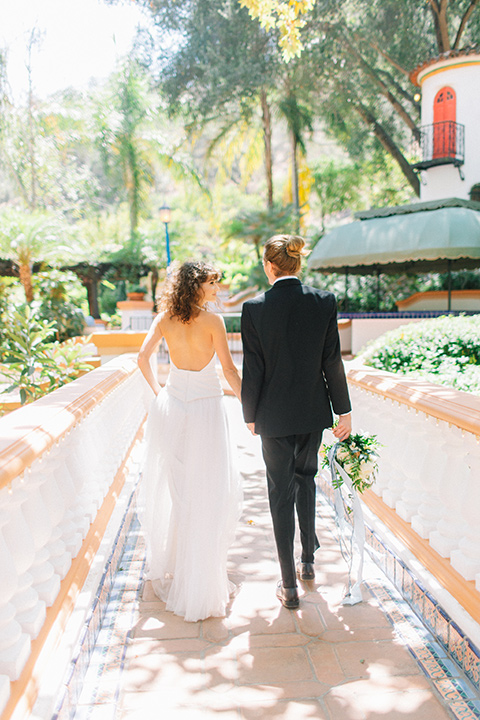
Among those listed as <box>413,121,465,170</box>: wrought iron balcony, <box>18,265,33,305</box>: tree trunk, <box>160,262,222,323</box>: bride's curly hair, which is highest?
<box>413,121,465,170</box>: wrought iron balcony

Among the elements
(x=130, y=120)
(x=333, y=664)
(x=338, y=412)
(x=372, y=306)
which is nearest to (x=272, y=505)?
(x=338, y=412)

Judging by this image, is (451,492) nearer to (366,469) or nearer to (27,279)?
Result: (366,469)

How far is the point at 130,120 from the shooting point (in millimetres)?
26234

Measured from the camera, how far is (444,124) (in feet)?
63.2

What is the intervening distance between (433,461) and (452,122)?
18666 mm

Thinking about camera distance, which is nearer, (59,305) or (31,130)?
→ (59,305)

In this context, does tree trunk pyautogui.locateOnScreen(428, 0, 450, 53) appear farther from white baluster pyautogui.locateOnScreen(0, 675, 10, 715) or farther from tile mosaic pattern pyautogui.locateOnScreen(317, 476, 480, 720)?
white baluster pyautogui.locateOnScreen(0, 675, 10, 715)

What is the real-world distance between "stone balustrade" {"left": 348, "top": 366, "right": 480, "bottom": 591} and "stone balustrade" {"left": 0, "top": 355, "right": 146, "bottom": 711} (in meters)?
1.76

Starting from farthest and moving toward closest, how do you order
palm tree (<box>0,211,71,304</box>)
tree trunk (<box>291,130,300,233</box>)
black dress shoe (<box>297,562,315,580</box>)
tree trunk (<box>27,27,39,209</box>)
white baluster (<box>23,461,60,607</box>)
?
tree trunk (<box>27,27,39,209</box>) → tree trunk (<box>291,130,300,233</box>) → palm tree (<box>0,211,71,304</box>) → black dress shoe (<box>297,562,315,580</box>) → white baluster (<box>23,461,60,607</box>)

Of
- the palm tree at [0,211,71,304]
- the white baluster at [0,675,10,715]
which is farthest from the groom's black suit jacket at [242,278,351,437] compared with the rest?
the palm tree at [0,211,71,304]

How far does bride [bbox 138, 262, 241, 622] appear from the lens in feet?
10.3

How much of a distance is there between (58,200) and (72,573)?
98.8ft

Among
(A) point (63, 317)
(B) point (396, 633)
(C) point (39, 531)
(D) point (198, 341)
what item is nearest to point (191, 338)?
(D) point (198, 341)

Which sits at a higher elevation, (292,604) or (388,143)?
(388,143)
